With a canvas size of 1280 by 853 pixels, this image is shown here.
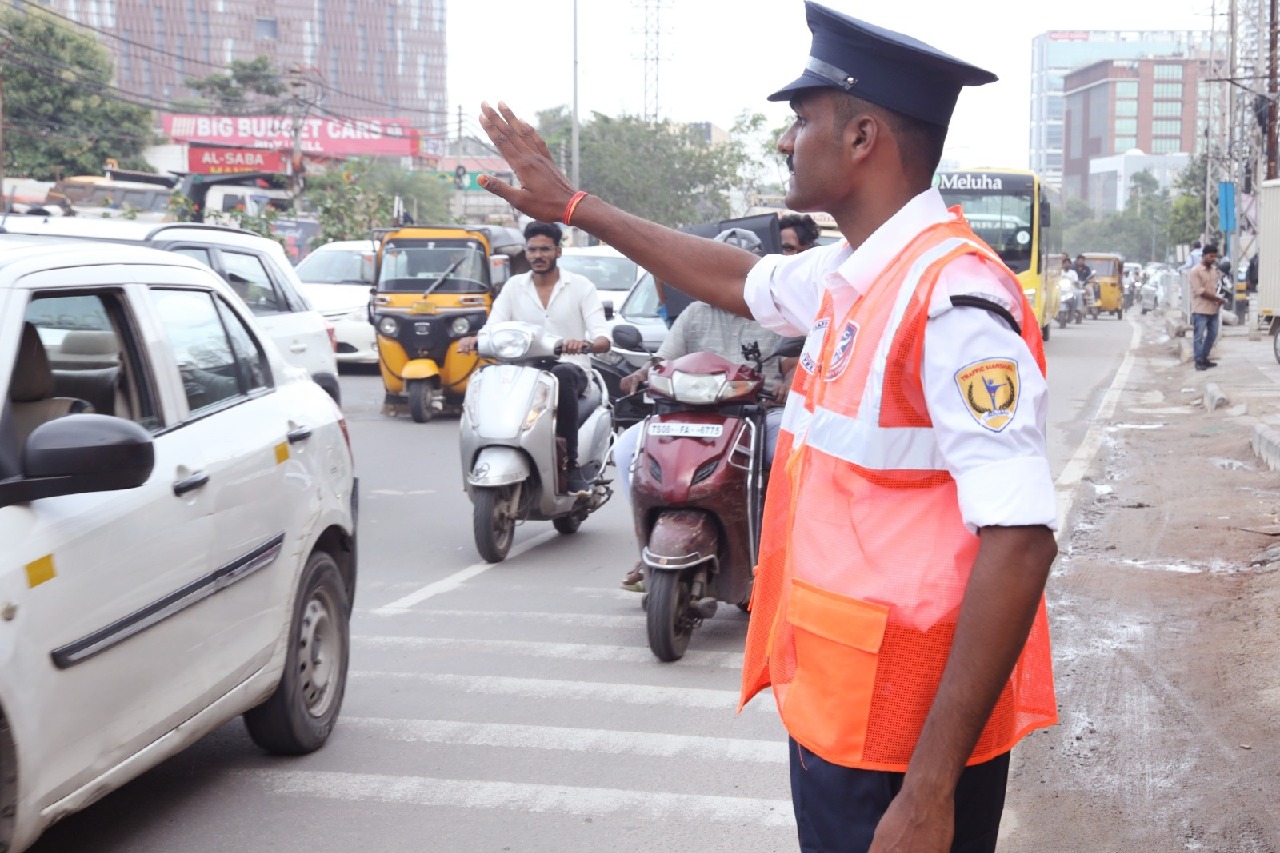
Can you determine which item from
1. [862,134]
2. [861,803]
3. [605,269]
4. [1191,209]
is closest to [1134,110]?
[1191,209]

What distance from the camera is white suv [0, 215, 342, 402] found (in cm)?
1039

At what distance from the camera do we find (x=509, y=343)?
27.1ft

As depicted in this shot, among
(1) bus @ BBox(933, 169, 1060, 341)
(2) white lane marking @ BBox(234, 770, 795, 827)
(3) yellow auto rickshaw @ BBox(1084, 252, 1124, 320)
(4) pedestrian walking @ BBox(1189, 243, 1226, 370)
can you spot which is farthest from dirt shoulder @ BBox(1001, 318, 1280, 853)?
(3) yellow auto rickshaw @ BBox(1084, 252, 1124, 320)

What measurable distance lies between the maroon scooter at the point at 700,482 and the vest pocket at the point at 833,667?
13.0 feet

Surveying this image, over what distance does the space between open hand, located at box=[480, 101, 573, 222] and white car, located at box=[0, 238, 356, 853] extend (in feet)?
3.76

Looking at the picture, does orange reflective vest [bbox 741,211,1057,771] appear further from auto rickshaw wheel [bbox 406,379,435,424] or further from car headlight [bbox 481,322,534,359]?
auto rickshaw wheel [bbox 406,379,435,424]

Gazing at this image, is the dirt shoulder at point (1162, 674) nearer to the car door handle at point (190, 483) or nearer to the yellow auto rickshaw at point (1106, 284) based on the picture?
the car door handle at point (190, 483)

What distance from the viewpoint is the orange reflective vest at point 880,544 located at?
190 centimetres

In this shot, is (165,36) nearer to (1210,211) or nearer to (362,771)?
(1210,211)

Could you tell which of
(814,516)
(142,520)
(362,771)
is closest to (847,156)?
(814,516)

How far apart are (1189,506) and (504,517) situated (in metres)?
4.80

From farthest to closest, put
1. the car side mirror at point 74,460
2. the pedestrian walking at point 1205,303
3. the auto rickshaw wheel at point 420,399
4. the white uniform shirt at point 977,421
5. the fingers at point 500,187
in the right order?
the pedestrian walking at point 1205,303, the auto rickshaw wheel at point 420,399, the car side mirror at point 74,460, the fingers at point 500,187, the white uniform shirt at point 977,421

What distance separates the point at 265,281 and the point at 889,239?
9.47m

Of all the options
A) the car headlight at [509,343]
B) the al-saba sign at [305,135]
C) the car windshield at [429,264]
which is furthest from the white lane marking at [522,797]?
the al-saba sign at [305,135]
